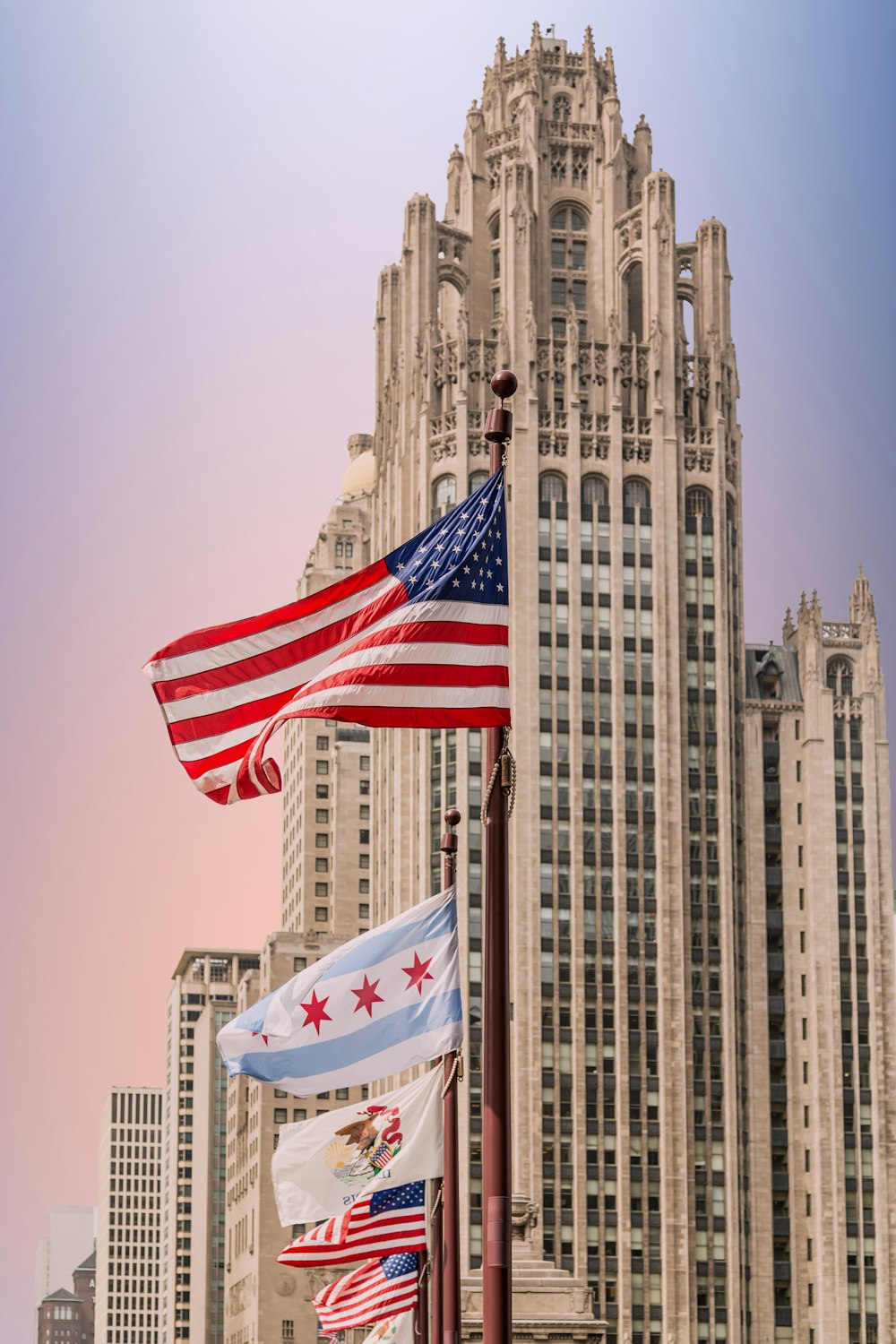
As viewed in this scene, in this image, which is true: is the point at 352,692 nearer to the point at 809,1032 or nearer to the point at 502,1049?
the point at 502,1049

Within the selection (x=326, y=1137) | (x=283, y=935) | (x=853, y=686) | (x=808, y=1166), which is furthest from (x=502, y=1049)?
(x=283, y=935)

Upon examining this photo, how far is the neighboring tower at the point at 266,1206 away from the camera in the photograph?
165250 millimetres

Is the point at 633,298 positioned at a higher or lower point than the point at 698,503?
higher

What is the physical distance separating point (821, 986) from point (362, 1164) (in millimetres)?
108643

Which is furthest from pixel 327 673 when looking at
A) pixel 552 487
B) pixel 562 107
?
pixel 562 107

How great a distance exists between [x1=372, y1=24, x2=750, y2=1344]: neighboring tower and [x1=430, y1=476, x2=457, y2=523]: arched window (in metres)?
0.29

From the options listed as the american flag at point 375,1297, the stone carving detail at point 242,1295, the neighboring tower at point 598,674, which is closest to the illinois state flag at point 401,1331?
the american flag at point 375,1297

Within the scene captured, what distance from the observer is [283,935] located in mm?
175500

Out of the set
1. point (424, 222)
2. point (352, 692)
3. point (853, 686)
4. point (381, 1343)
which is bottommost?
point (381, 1343)

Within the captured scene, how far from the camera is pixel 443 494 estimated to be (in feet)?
480

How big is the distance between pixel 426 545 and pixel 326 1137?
1598 cm

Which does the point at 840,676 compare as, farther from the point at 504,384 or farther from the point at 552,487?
the point at 504,384

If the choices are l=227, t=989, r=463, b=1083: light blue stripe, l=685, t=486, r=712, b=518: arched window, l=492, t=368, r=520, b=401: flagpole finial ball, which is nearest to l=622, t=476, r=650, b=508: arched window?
l=685, t=486, r=712, b=518: arched window

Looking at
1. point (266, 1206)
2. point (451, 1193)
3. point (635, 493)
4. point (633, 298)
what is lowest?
point (451, 1193)
